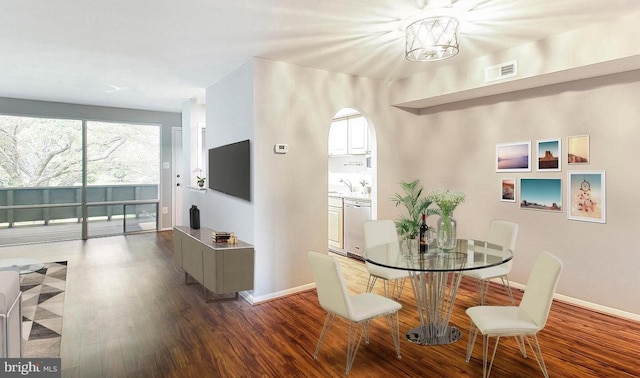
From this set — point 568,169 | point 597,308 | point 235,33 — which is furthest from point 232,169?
point 597,308

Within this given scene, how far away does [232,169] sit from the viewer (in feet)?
15.2

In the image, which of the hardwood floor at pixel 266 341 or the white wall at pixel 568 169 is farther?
the white wall at pixel 568 169

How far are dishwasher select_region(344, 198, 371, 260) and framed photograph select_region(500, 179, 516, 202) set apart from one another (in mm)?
1796

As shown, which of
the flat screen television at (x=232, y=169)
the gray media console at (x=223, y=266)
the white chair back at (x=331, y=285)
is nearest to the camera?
the white chair back at (x=331, y=285)

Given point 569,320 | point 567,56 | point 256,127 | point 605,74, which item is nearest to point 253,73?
point 256,127

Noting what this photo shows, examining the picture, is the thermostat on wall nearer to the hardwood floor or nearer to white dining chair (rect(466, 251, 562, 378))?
the hardwood floor

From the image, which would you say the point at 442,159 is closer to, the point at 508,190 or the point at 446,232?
the point at 508,190

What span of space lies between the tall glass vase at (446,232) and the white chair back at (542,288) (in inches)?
26.9

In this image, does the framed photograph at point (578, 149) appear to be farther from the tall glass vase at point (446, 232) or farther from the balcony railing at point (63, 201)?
the balcony railing at point (63, 201)

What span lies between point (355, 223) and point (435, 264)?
10.4 ft

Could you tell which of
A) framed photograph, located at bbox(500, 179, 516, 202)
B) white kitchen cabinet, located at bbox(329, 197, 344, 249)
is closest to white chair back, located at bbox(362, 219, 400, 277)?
framed photograph, located at bbox(500, 179, 516, 202)

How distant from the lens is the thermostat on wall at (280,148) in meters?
4.29

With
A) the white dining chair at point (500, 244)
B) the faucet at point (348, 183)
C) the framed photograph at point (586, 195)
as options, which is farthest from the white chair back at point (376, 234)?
the faucet at point (348, 183)

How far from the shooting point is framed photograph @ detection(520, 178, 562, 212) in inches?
164
